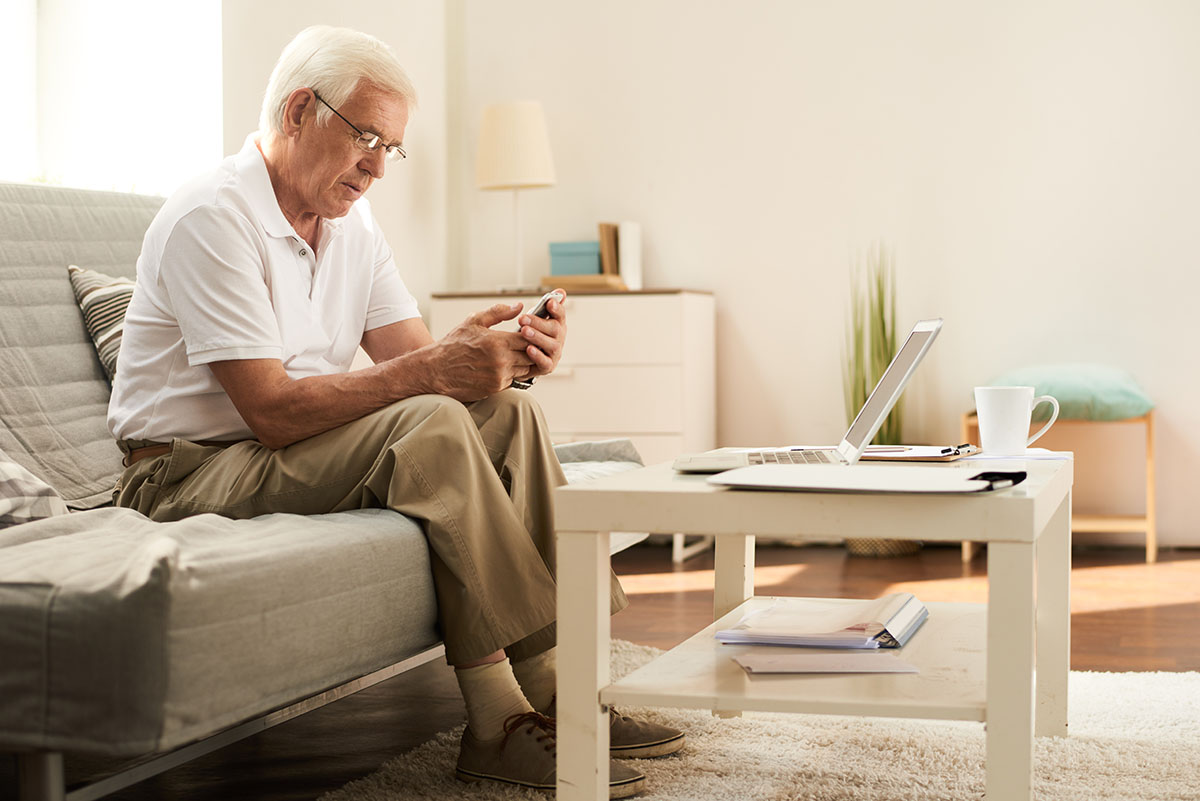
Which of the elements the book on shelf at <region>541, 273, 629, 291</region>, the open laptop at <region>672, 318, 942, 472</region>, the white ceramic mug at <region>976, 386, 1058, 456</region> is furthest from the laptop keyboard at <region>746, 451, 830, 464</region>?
the book on shelf at <region>541, 273, 629, 291</region>

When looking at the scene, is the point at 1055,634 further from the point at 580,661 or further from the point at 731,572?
the point at 580,661

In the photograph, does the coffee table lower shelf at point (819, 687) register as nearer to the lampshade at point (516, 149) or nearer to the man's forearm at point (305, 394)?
the man's forearm at point (305, 394)

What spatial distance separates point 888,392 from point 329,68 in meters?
0.95

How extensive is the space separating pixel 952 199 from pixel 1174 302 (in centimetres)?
79

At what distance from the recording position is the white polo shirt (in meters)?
1.66

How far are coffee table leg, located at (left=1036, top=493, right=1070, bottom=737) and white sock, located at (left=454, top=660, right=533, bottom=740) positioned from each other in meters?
0.82

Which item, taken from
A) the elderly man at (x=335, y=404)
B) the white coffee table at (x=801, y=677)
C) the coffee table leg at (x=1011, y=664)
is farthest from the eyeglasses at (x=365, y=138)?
the coffee table leg at (x=1011, y=664)

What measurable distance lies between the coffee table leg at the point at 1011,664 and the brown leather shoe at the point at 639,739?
2.12ft

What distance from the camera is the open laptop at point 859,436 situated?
1.45m

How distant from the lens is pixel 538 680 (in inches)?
65.3

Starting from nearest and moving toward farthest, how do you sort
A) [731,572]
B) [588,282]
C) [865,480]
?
[865,480], [731,572], [588,282]

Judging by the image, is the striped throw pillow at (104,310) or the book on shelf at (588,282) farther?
the book on shelf at (588,282)

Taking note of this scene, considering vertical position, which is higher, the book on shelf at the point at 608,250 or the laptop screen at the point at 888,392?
the book on shelf at the point at 608,250

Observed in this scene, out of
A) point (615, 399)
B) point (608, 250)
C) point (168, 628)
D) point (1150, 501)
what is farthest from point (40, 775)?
point (1150, 501)
